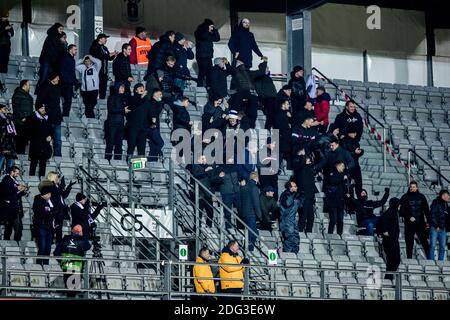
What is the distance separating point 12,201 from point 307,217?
18.6 ft

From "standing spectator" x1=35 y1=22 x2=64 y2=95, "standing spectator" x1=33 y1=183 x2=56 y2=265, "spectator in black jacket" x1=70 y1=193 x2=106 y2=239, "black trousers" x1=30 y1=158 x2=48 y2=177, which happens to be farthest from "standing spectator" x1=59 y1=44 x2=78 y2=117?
"standing spectator" x1=33 y1=183 x2=56 y2=265

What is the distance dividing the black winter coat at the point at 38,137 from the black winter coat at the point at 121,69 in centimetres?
276

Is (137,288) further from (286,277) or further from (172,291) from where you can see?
(286,277)

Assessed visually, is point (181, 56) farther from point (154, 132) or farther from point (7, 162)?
point (7, 162)

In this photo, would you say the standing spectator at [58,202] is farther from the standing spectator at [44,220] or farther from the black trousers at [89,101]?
the black trousers at [89,101]

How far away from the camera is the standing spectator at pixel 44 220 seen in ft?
75.3

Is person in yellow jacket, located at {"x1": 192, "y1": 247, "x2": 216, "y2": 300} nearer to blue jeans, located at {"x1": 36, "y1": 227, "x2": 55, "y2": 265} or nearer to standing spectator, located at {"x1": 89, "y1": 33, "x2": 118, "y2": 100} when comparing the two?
blue jeans, located at {"x1": 36, "y1": 227, "x2": 55, "y2": 265}

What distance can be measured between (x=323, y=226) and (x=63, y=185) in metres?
5.28

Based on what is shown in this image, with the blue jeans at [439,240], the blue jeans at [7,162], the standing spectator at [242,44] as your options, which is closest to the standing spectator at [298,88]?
the standing spectator at [242,44]

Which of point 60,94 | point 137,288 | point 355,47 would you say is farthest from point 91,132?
point 355,47

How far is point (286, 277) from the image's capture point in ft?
82.6

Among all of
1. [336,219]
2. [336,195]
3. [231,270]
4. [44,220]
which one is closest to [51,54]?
[44,220]

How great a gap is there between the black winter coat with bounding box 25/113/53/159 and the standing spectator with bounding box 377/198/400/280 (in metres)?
5.86

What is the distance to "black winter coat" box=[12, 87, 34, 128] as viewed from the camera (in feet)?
82.9
